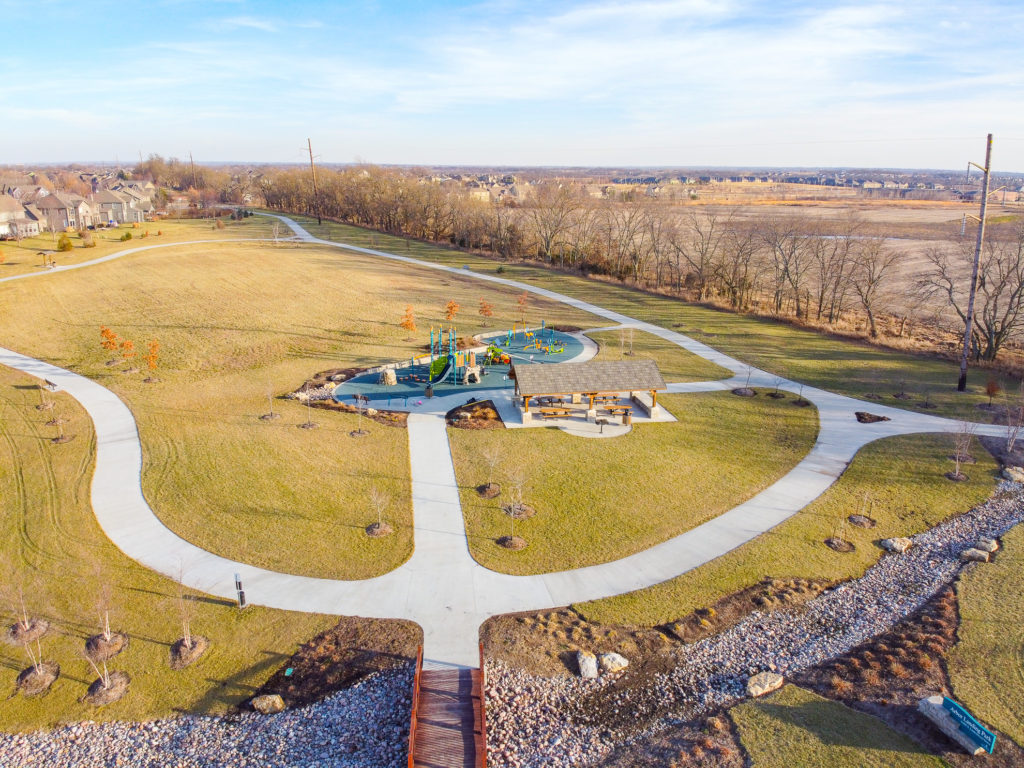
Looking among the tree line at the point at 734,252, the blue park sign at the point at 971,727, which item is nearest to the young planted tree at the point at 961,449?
the tree line at the point at 734,252

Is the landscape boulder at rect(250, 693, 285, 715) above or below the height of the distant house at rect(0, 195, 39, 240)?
below

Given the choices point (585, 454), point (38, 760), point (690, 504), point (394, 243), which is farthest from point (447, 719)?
point (394, 243)

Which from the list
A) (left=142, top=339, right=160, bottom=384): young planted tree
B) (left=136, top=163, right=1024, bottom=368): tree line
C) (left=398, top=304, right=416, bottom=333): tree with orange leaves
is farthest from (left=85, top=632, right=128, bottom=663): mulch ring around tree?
(left=136, top=163, right=1024, bottom=368): tree line

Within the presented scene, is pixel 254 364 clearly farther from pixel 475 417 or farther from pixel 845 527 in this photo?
pixel 845 527

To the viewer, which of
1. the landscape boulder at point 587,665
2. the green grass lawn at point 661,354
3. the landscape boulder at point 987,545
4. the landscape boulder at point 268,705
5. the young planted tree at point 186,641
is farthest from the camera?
the green grass lawn at point 661,354

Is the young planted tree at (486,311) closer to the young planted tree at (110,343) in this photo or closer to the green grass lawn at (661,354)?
the green grass lawn at (661,354)

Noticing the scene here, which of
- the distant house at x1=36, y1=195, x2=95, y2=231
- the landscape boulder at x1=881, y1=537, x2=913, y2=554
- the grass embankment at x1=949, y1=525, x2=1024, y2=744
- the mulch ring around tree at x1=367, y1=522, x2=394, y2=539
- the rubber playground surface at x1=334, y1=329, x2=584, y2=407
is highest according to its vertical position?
the distant house at x1=36, y1=195, x2=95, y2=231

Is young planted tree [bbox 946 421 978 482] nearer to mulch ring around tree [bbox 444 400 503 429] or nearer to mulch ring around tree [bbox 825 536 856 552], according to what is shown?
mulch ring around tree [bbox 825 536 856 552]

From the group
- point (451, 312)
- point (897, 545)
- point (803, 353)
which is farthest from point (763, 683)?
point (451, 312)
